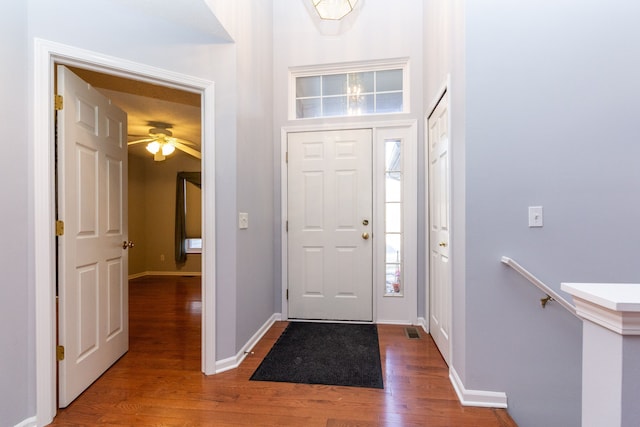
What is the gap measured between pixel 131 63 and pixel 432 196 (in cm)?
251

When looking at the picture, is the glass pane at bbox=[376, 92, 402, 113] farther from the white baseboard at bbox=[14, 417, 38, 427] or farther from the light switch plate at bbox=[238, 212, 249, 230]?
the white baseboard at bbox=[14, 417, 38, 427]

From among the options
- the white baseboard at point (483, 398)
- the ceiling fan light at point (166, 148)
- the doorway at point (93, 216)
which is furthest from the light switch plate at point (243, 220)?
the ceiling fan light at point (166, 148)

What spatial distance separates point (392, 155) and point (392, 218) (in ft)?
2.15

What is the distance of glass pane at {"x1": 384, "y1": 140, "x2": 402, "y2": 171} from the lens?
3057 mm

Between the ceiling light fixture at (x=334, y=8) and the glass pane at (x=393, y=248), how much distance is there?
2217 millimetres

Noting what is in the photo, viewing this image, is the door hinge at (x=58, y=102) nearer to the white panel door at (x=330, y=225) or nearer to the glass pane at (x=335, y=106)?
the white panel door at (x=330, y=225)

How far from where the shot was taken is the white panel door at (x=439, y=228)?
7.20ft

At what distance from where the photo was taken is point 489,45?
68.1 inches

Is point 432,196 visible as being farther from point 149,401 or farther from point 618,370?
point 149,401

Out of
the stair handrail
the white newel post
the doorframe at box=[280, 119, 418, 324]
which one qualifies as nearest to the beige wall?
the doorframe at box=[280, 119, 418, 324]

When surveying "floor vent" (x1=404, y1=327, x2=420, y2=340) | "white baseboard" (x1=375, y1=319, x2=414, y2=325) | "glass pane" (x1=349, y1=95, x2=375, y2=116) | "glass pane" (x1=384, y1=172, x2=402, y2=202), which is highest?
"glass pane" (x1=349, y1=95, x2=375, y2=116)

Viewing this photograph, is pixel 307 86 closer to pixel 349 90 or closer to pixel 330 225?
pixel 349 90

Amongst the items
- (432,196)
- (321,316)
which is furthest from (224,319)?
(432,196)

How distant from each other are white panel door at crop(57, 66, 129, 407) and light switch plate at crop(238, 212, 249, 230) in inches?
37.3
